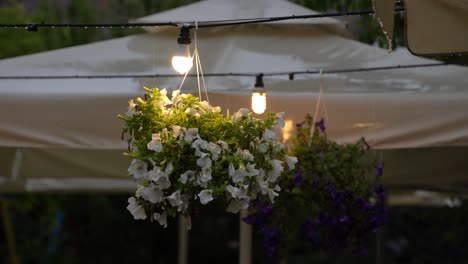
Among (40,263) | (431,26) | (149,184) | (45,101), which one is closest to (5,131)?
(45,101)

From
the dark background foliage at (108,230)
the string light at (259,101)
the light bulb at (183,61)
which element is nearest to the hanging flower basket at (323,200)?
the string light at (259,101)

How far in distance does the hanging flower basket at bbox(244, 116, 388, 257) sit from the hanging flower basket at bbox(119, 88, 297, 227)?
112 centimetres

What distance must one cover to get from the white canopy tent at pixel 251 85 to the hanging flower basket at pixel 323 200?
17cm

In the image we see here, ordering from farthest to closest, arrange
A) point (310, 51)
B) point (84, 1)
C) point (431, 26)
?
point (84, 1) < point (310, 51) < point (431, 26)

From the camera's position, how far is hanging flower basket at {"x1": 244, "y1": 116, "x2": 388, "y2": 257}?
648cm

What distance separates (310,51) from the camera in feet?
23.5

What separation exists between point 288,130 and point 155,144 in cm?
185

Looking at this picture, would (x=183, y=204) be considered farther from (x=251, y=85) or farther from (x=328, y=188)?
(x=251, y=85)

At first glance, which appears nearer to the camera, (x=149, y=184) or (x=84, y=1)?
(x=149, y=184)

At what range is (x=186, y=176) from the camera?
16.5 feet

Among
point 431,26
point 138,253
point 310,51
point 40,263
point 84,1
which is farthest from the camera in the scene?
point 138,253

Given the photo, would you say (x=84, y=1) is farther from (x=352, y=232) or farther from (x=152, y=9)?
(x=352, y=232)

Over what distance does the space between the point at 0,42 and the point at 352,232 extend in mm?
9194

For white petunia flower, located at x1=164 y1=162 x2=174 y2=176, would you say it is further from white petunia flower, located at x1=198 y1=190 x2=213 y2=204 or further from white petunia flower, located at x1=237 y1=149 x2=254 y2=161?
white petunia flower, located at x1=237 y1=149 x2=254 y2=161
